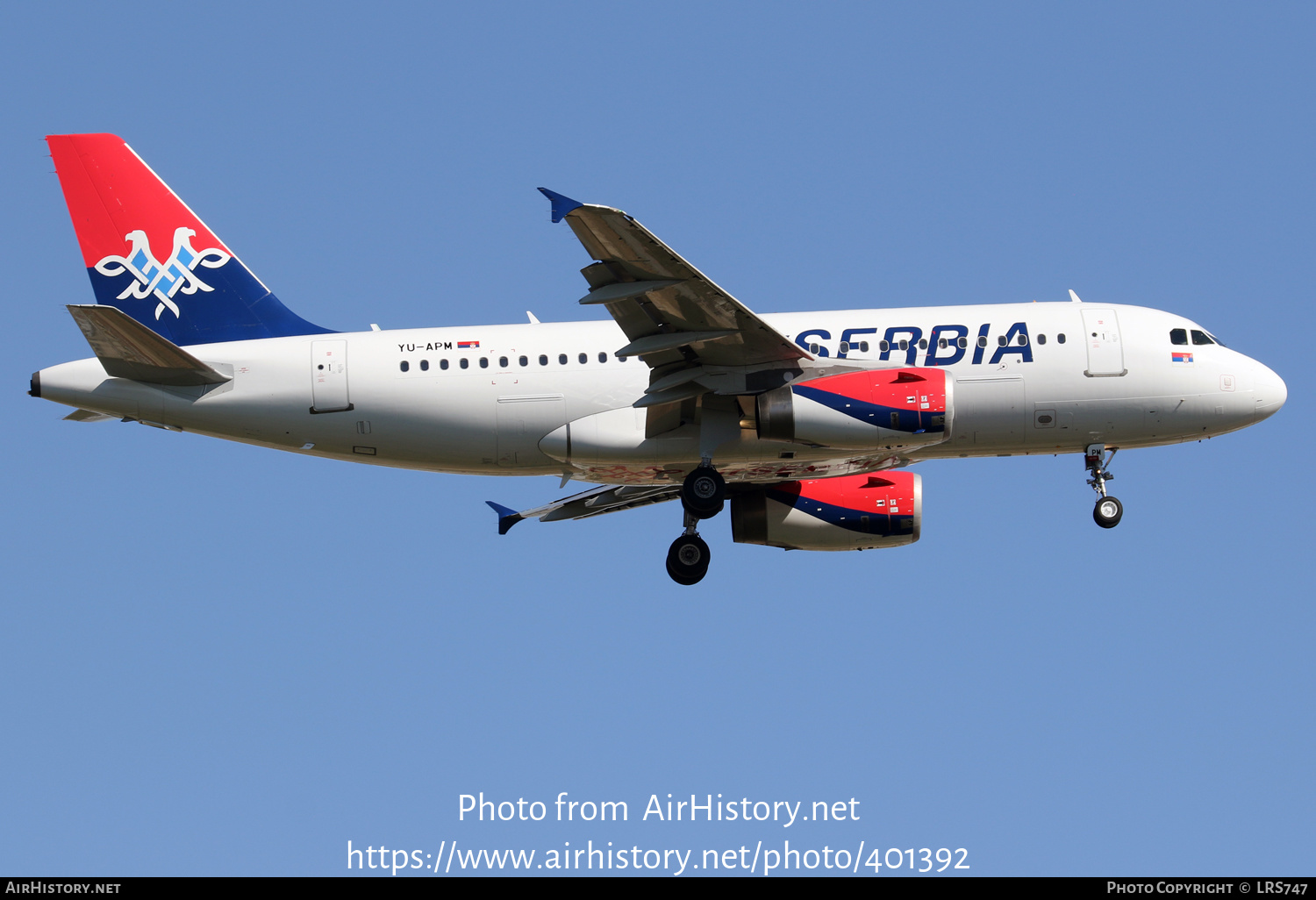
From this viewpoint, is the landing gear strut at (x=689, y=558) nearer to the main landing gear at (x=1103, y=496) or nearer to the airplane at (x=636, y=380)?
the airplane at (x=636, y=380)

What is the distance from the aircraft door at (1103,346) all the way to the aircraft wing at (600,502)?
35.7 ft

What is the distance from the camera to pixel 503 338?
3475cm

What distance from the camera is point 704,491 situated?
33875mm

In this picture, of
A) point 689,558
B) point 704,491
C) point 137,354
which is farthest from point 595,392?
point 137,354

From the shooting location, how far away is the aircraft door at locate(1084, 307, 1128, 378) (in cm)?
3447

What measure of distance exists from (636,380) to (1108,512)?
453 inches

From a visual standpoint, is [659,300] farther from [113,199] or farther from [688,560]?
[113,199]

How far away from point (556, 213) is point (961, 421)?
11.3 meters

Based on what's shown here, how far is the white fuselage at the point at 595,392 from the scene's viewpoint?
111ft

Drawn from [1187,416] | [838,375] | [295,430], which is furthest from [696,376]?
[1187,416]

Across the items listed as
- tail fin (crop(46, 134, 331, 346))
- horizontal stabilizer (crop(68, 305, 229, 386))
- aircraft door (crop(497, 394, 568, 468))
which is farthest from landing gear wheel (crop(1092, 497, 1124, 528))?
horizontal stabilizer (crop(68, 305, 229, 386))

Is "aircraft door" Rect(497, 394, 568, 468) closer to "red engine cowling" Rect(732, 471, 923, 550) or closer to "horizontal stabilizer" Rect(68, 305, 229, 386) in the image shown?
"horizontal stabilizer" Rect(68, 305, 229, 386)

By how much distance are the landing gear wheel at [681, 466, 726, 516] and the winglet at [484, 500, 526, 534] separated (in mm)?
6444

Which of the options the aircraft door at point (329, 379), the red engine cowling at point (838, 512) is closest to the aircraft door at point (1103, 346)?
the red engine cowling at point (838, 512)
